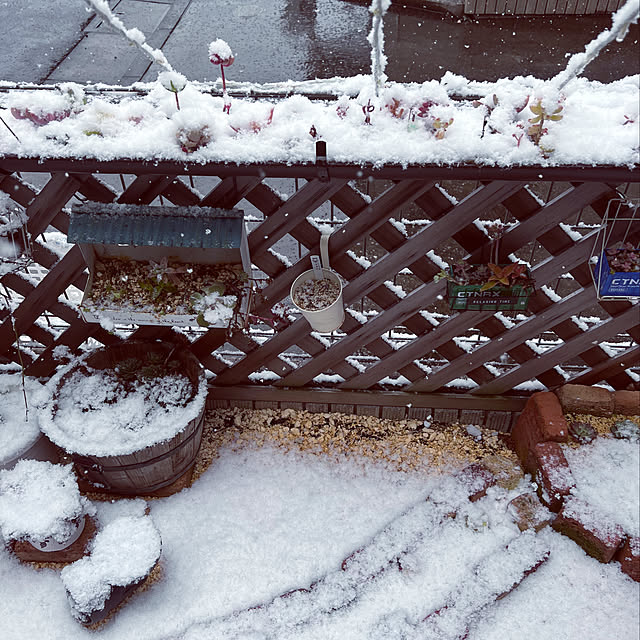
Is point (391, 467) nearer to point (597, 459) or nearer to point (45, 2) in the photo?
point (597, 459)

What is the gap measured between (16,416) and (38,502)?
50 centimetres

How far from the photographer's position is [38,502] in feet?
8.61

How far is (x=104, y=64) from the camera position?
6484 mm

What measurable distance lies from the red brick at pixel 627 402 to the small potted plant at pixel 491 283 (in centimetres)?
115

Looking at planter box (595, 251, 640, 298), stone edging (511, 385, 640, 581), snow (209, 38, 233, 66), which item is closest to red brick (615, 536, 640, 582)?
stone edging (511, 385, 640, 581)

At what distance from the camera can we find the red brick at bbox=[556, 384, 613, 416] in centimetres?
313

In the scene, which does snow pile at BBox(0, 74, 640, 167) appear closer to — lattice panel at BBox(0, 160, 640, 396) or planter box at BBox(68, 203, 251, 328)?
lattice panel at BBox(0, 160, 640, 396)

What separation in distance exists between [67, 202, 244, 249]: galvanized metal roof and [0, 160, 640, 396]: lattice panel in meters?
0.09

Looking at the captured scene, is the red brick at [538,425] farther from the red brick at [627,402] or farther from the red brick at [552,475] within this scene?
the red brick at [627,402]

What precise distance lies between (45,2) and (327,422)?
7268 millimetres

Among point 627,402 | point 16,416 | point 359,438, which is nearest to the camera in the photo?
point 16,416

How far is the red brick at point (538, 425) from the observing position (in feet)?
9.84

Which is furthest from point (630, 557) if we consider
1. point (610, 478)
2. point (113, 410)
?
point (113, 410)

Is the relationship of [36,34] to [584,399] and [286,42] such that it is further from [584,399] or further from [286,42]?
[584,399]
